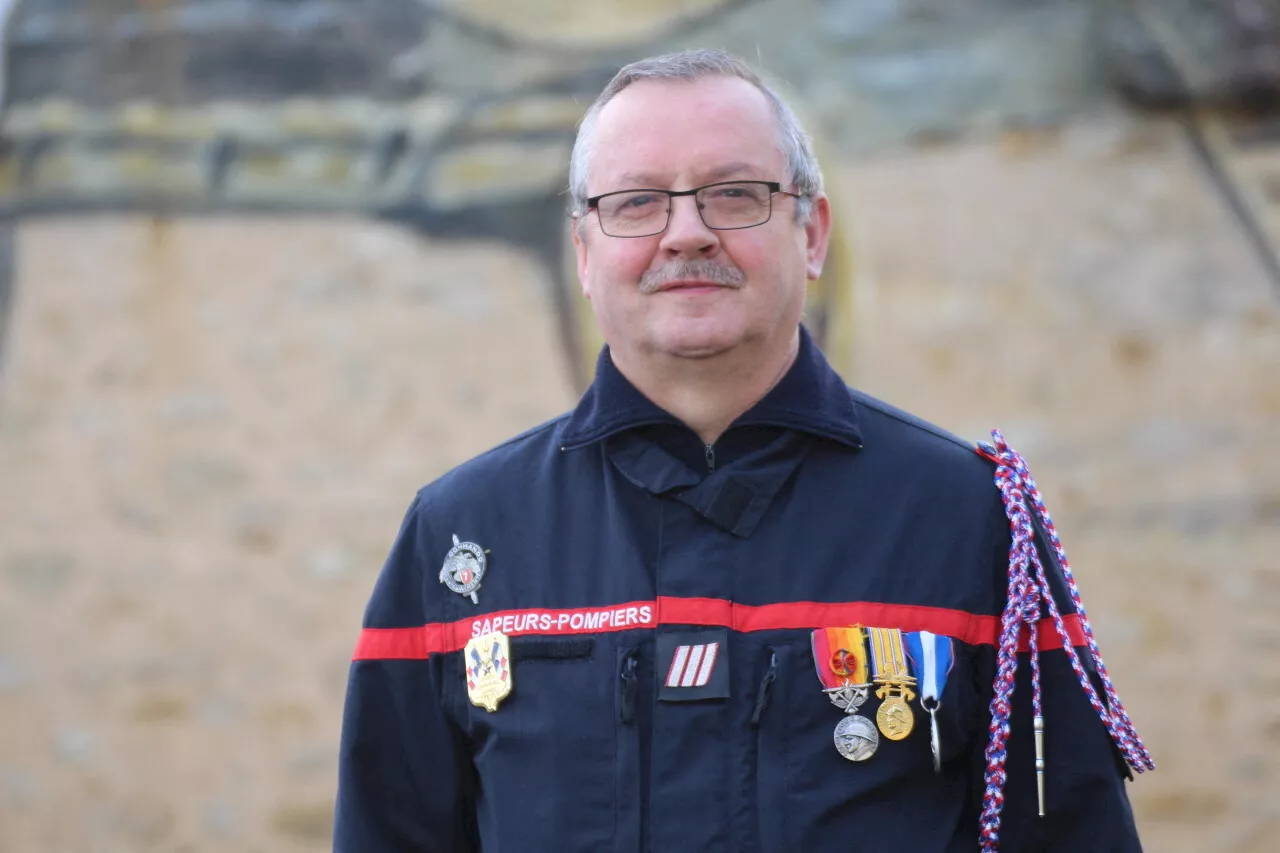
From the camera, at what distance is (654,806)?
1.78 m

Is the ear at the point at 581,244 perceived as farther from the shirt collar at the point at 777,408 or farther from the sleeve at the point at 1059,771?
the sleeve at the point at 1059,771

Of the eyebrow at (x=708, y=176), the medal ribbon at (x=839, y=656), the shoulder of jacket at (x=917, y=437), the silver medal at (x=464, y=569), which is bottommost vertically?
the medal ribbon at (x=839, y=656)

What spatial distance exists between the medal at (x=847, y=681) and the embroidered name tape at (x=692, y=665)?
0.39 feet

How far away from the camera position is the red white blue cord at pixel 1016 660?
1822 millimetres

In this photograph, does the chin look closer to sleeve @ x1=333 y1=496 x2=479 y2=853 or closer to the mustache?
the mustache

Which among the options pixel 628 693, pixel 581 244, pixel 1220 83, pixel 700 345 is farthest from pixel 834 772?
pixel 1220 83

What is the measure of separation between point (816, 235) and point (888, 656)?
64 cm

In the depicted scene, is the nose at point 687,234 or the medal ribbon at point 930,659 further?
the nose at point 687,234

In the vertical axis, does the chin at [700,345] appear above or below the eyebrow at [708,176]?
below

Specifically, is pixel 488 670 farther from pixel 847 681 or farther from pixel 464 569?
pixel 847 681

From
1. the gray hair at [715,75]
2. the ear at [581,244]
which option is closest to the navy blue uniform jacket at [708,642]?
the ear at [581,244]

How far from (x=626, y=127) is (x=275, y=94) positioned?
3541mm

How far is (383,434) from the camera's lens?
198 inches

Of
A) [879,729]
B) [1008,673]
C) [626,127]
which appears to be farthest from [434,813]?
[626,127]
